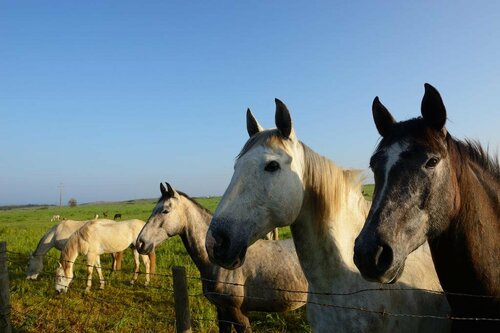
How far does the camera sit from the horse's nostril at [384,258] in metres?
1.86

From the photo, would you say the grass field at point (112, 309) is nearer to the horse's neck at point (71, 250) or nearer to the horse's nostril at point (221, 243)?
the horse's neck at point (71, 250)

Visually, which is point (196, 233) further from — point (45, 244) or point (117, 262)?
point (45, 244)

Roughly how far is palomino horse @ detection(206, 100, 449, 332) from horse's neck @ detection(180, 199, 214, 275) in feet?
11.5

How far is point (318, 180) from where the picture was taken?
2809 mm

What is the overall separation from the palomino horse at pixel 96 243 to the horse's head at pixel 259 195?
27.7 feet

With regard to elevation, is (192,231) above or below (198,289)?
above

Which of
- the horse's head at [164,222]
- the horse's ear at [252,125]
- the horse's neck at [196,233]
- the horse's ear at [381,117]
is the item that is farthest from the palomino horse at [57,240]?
the horse's ear at [381,117]

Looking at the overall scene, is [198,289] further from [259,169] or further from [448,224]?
[448,224]

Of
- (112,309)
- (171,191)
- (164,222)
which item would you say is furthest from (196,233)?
(112,309)

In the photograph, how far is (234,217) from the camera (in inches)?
93.7

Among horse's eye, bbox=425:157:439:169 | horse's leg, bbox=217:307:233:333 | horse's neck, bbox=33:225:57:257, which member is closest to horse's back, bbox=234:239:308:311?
horse's leg, bbox=217:307:233:333

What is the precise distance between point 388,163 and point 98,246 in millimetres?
10984

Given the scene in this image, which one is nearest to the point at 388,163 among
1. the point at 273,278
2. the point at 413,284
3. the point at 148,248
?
the point at 413,284

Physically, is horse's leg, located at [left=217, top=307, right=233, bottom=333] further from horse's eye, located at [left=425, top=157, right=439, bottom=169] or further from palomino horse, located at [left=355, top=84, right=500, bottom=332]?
horse's eye, located at [left=425, top=157, right=439, bottom=169]
